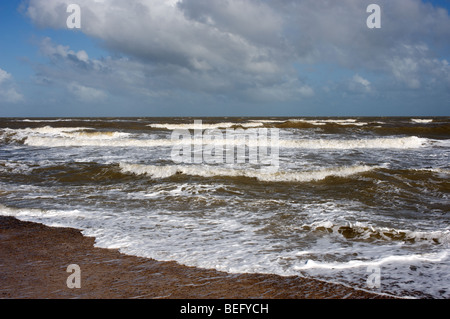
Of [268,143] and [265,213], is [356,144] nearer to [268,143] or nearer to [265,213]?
[268,143]

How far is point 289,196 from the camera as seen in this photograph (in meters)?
7.90

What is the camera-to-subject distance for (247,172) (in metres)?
10.5

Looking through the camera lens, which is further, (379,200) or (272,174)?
(272,174)

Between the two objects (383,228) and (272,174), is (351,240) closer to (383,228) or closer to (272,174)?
(383,228)

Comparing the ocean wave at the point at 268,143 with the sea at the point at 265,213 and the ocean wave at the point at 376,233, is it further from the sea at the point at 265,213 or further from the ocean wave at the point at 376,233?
the ocean wave at the point at 376,233

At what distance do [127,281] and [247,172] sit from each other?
7.33 metres

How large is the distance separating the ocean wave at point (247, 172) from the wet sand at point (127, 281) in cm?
619

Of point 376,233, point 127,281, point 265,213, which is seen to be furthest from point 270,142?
point 127,281

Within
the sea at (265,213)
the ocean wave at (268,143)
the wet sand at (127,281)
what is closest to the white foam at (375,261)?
the sea at (265,213)

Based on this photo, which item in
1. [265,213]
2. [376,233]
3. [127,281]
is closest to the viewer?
[127,281]

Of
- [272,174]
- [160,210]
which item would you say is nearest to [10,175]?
[160,210]

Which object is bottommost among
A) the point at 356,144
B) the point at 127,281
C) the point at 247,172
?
the point at 127,281

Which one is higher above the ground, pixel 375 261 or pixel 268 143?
pixel 268 143

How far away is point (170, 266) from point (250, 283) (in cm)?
102
